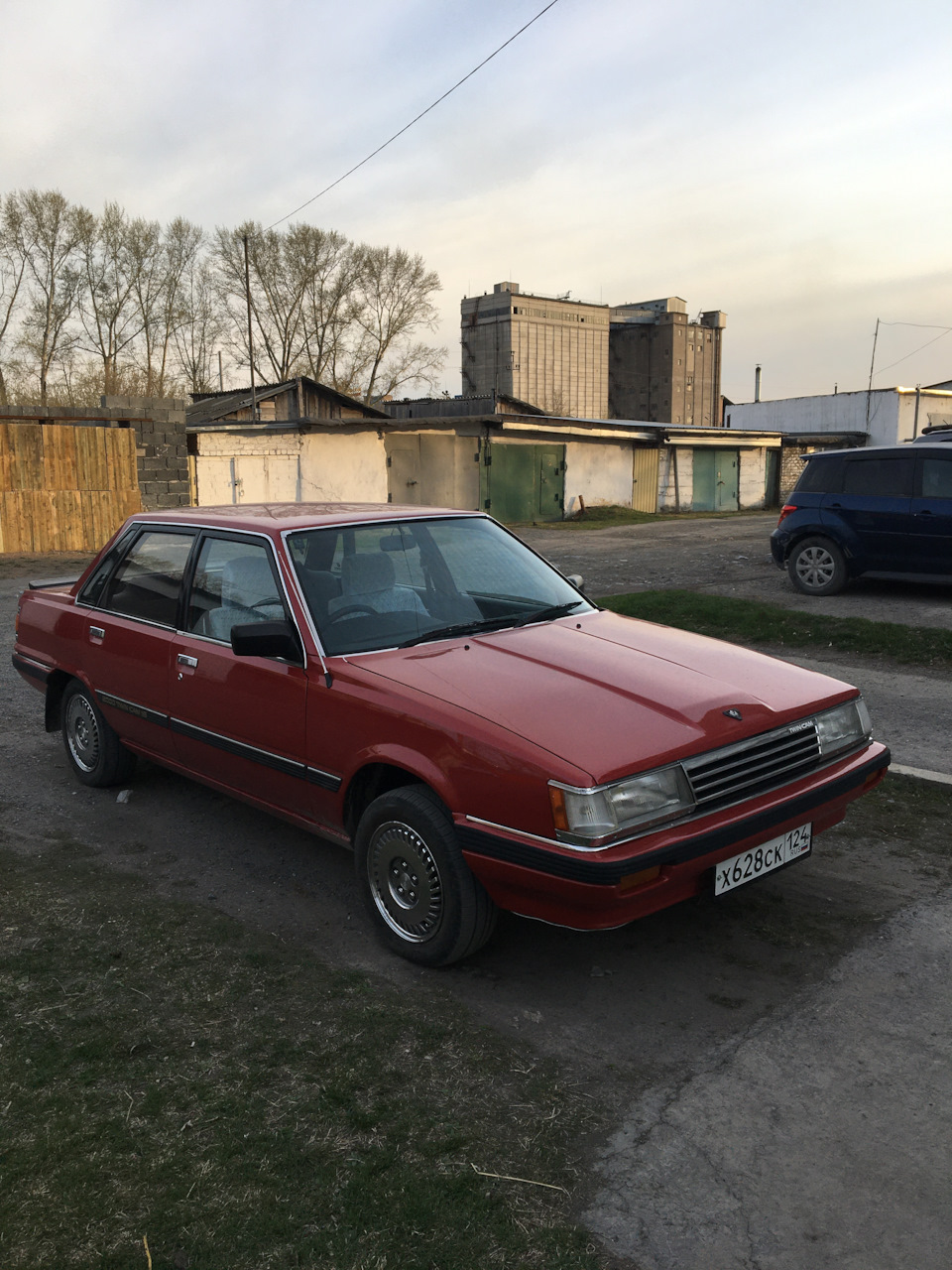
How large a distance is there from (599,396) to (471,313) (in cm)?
1953

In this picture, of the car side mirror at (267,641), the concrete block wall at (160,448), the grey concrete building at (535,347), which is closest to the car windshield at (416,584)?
the car side mirror at (267,641)

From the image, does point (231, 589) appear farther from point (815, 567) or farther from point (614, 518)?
point (614, 518)

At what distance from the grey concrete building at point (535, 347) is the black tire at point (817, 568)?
9876 centimetres

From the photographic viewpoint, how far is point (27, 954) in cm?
368

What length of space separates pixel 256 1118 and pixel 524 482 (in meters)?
26.8

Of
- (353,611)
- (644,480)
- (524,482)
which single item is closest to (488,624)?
(353,611)

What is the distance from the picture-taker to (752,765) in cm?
340

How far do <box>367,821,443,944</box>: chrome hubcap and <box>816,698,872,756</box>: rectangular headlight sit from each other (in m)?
1.54

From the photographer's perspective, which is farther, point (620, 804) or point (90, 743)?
point (90, 743)

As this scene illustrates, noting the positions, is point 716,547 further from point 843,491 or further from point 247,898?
point 247,898

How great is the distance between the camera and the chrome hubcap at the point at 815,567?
11578 millimetres

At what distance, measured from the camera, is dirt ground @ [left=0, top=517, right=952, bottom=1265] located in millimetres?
3193

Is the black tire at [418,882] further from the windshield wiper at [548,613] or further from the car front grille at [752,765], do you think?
the windshield wiper at [548,613]

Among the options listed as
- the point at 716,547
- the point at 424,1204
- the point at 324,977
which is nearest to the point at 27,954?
the point at 324,977
